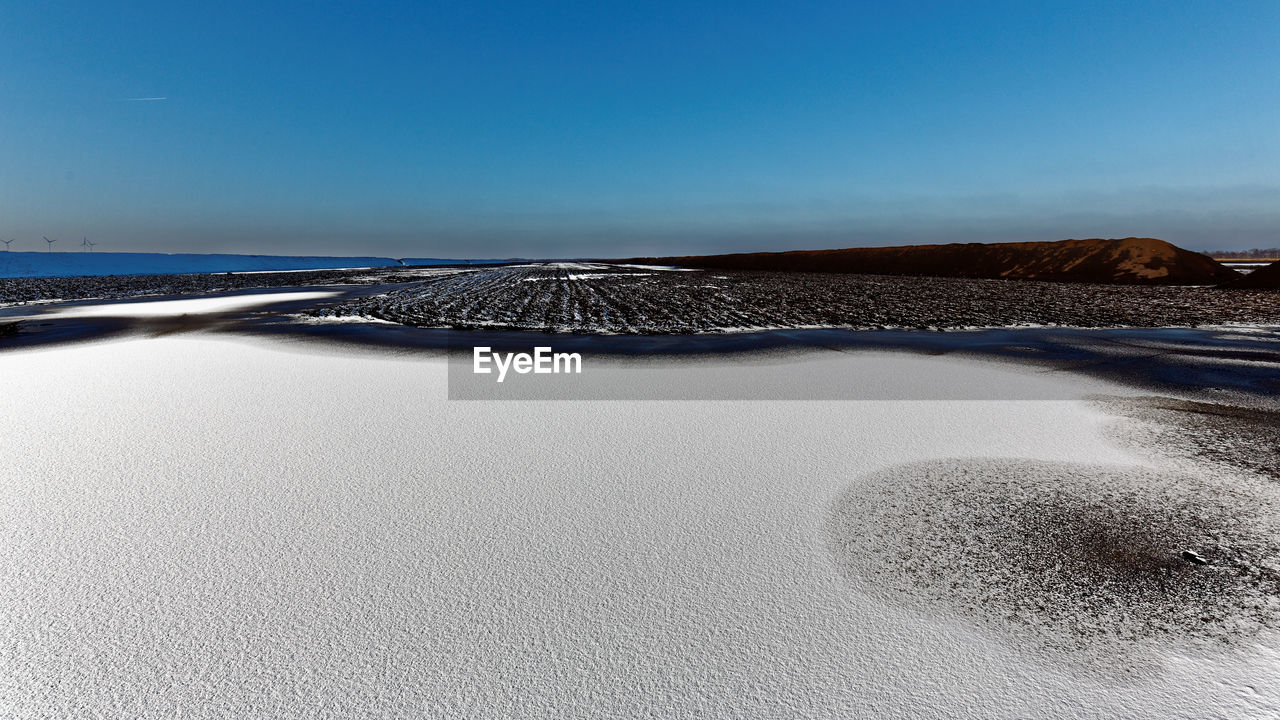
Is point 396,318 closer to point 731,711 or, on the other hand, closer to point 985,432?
point 985,432

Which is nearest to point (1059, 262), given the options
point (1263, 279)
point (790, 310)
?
point (1263, 279)

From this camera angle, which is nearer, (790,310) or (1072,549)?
(1072,549)

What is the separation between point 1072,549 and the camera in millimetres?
3846

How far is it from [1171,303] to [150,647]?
29.8 metres

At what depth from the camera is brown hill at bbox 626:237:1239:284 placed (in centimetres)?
4103

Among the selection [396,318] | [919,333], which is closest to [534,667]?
[919,333]

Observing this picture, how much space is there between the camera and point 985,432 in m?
6.27

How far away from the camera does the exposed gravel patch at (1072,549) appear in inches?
124
